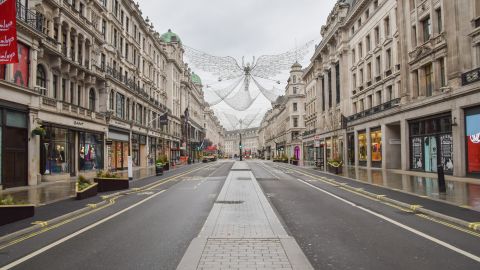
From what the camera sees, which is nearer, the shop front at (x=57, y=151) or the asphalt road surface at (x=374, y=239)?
the asphalt road surface at (x=374, y=239)

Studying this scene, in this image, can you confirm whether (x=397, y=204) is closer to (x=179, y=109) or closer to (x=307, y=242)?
(x=307, y=242)

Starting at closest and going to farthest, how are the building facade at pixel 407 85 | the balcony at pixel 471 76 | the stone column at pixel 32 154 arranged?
the balcony at pixel 471 76
the stone column at pixel 32 154
the building facade at pixel 407 85

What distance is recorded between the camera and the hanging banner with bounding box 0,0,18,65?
37.3 feet

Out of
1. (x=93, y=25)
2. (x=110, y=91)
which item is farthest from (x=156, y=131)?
(x=93, y=25)

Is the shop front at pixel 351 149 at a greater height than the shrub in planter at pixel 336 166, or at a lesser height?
greater

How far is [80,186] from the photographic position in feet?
51.3

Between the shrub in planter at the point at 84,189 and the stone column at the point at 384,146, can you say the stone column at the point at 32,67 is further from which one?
the stone column at the point at 384,146

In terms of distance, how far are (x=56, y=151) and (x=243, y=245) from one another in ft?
81.1

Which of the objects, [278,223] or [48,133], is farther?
[48,133]

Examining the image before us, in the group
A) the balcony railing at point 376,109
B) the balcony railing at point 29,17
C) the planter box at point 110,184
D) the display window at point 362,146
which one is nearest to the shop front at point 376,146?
the display window at point 362,146

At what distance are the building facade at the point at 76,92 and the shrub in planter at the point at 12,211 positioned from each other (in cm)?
1139

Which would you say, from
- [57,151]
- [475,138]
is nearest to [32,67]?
[57,151]

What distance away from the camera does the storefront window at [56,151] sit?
2603 cm

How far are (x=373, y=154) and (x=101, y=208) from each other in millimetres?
33602
